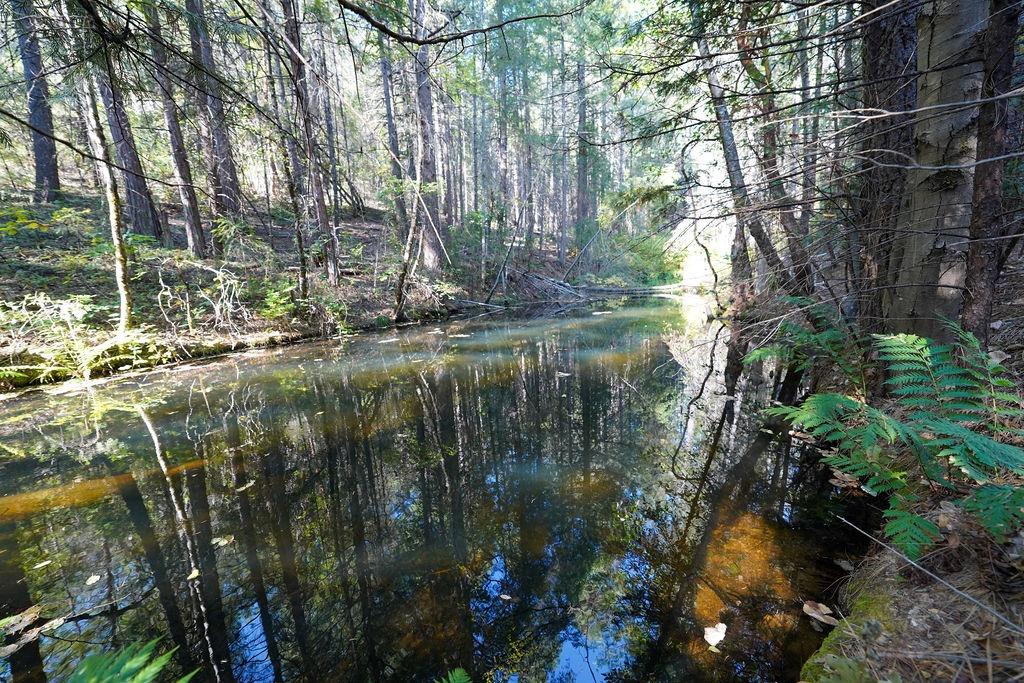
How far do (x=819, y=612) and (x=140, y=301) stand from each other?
11706 millimetres

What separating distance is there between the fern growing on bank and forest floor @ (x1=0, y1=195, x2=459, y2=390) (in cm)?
800

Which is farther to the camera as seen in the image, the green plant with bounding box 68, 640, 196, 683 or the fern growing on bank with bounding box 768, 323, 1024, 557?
the fern growing on bank with bounding box 768, 323, 1024, 557

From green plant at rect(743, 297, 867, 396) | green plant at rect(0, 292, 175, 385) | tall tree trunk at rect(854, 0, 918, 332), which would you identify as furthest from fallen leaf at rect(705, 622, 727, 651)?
green plant at rect(0, 292, 175, 385)

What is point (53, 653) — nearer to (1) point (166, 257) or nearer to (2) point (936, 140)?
(2) point (936, 140)

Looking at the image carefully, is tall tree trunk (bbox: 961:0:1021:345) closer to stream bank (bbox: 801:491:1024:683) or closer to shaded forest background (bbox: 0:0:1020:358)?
shaded forest background (bbox: 0:0:1020:358)

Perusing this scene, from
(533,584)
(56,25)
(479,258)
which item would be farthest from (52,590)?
(479,258)

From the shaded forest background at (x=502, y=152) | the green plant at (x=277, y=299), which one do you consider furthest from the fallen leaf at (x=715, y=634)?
the green plant at (x=277, y=299)

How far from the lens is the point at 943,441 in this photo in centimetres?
193

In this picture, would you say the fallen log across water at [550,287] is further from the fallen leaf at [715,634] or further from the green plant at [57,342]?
the fallen leaf at [715,634]

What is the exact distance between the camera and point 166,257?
9258 millimetres

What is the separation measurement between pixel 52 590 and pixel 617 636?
3386 mm

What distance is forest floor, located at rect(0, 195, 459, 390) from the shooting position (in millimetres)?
6871

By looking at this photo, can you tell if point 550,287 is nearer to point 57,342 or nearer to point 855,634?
point 57,342

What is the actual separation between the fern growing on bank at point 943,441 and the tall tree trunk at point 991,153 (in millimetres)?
361
